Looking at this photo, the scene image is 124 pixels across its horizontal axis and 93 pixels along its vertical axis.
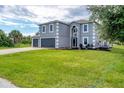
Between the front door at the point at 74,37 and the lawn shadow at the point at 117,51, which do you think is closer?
the front door at the point at 74,37

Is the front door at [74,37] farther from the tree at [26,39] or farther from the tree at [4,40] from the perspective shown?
the tree at [4,40]

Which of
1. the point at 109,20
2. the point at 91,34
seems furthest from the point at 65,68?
the point at 109,20

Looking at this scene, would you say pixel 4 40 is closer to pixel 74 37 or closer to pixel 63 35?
pixel 63 35

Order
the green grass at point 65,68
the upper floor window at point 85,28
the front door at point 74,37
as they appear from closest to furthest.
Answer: the green grass at point 65,68, the front door at point 74,37, the upper floor window at point 85,28

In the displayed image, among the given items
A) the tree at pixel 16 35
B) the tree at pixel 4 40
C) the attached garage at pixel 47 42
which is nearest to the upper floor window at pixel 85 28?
the attached garage at pixel 47 42
